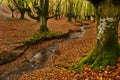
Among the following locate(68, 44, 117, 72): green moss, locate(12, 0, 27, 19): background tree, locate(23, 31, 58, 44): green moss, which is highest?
locate(12, 0, 27, 19): background tree

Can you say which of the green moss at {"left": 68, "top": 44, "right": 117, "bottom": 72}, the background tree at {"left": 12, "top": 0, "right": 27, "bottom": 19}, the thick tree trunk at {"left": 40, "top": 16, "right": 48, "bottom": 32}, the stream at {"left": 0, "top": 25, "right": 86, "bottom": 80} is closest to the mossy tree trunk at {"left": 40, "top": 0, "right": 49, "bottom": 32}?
the thick tree trunk at {"left": 40, "top": 16, "right": 48, "bottom": 32}

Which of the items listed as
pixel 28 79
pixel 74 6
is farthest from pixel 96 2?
pixel 74 6

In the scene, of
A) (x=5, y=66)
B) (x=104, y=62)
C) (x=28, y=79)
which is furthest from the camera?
(x=5, y=66)

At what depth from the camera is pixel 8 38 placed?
23047 millimetres

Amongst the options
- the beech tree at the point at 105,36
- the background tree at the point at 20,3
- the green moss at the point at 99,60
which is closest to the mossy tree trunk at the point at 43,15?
the background tree at the point at 20,3

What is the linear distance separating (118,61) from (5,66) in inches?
317

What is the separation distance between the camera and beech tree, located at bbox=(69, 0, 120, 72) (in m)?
11.0

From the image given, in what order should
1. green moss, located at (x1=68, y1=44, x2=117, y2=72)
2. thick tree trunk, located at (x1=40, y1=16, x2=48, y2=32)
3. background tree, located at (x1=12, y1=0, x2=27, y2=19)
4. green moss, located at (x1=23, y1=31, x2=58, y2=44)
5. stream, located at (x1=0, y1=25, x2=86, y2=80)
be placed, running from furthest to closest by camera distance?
background tree, located at (x1=12, y1=0, x2=27, y2=19)
thick tree trunk, located at (x1=40, y1=16, x2=48, y2=32)
green moss, located at (x1=23, y1=31, x2=58, y2=44)
stream, located at (x1=0, y1=25, x2=86, y2=80)
green moss, located at (x1=68, y1=44, x2=117, y2=72)

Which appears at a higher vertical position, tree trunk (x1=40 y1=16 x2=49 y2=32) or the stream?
tree trunk (x1=40 y1=16 x2=49 y2=32)

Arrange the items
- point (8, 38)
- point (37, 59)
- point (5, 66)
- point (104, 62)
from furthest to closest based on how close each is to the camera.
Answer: point (8, 38) → point (37, 59) → point (5, 66) → point (104, 62)

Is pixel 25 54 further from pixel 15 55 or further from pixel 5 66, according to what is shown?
pixel 5 66

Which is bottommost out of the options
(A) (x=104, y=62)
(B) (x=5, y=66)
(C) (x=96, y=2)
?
(B) (x=5, y=66)

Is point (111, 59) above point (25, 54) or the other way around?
above

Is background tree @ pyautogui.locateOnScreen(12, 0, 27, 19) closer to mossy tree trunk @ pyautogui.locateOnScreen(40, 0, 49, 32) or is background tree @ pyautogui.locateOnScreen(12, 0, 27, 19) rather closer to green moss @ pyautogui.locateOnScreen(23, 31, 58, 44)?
mossy tree trunk @ pyautogui.locateOnScreen(40, 0, 49, 32)
